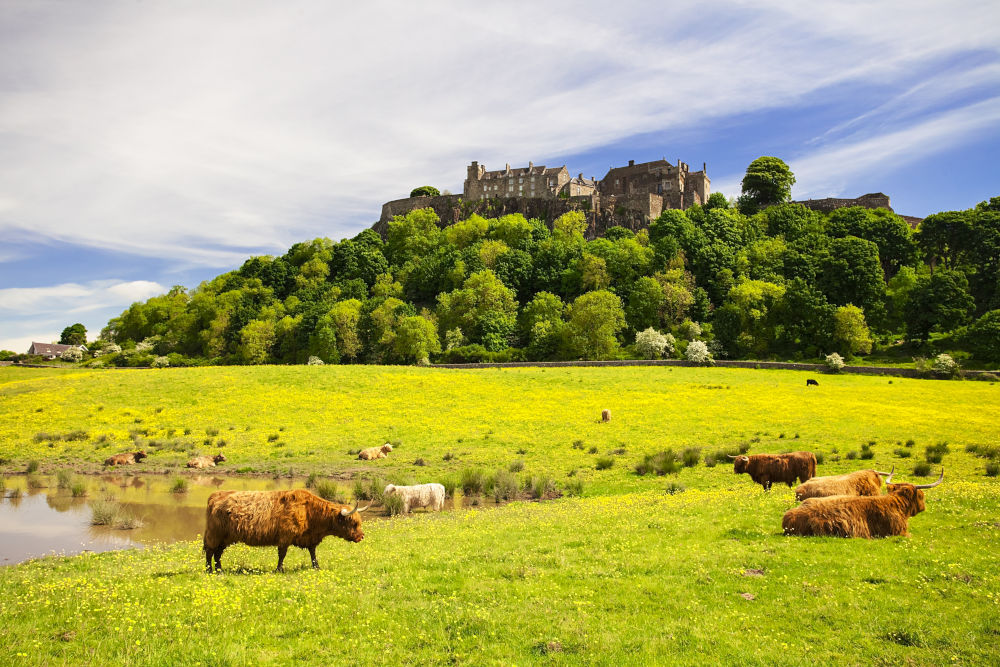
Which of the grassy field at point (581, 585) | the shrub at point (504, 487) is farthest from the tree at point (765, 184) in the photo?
the shrub at point (504, 487)

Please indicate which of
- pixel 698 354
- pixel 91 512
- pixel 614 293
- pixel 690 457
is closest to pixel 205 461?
pixel 91 512

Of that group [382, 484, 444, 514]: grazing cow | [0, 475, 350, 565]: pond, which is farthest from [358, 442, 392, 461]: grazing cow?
[382, 484, 444, 514]: grazing cow

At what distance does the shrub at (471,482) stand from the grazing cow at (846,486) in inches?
514

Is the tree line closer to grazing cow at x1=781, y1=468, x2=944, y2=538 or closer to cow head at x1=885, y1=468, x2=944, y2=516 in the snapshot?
cow head at x1=885, y1=468, x2=944, y2=516

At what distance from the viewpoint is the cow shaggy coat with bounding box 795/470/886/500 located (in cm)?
1612

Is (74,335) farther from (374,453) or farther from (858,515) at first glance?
(858,515)

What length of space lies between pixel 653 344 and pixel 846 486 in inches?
2260

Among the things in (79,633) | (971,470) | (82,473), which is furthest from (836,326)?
(79,633)

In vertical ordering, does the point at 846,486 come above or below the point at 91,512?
above

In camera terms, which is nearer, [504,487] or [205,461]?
[504,487]

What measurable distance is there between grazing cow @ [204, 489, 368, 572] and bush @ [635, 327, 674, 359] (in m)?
62.9

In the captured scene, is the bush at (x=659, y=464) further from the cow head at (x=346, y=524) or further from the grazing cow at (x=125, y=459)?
the grazing cow at (x=125, y=459)

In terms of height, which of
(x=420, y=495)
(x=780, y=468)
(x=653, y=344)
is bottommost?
(x=420, y=495)

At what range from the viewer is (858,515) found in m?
13.6
